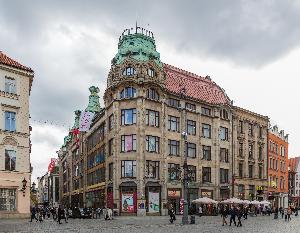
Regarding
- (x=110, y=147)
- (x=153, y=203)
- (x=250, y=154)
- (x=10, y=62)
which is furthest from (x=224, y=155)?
(x=10, y=62)

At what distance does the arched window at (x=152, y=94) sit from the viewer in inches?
2372

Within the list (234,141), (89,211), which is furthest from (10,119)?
(234,141)

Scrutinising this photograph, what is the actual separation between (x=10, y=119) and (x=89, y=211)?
52.8ft

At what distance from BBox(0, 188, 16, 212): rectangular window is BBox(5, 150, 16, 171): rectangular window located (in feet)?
6.36

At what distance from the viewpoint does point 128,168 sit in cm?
5850

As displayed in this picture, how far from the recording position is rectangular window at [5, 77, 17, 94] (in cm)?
4272

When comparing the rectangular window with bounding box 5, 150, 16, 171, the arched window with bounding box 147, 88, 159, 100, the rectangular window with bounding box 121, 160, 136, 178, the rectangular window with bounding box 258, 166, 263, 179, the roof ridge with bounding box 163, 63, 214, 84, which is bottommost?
the rectangular window with bounding box 258, 166, 263, 179

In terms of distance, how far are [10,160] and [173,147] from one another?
2607 cm

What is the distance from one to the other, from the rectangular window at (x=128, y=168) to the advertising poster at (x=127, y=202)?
2407 millimetres

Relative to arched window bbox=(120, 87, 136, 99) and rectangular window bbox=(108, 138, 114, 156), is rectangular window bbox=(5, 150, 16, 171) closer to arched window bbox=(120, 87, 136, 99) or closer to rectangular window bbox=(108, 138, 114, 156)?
rectangular window bbox=(108, 138, 114, 156)

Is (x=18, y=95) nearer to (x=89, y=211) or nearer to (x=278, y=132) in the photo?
(x=89, y=211)

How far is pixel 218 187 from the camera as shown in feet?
225

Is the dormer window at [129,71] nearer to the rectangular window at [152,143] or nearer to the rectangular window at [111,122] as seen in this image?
the rectangular window at [111,122]

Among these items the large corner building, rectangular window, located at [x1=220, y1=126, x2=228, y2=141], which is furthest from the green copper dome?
rectangular window, located at [x1=220, y1=126, x2=228, y2=141]
